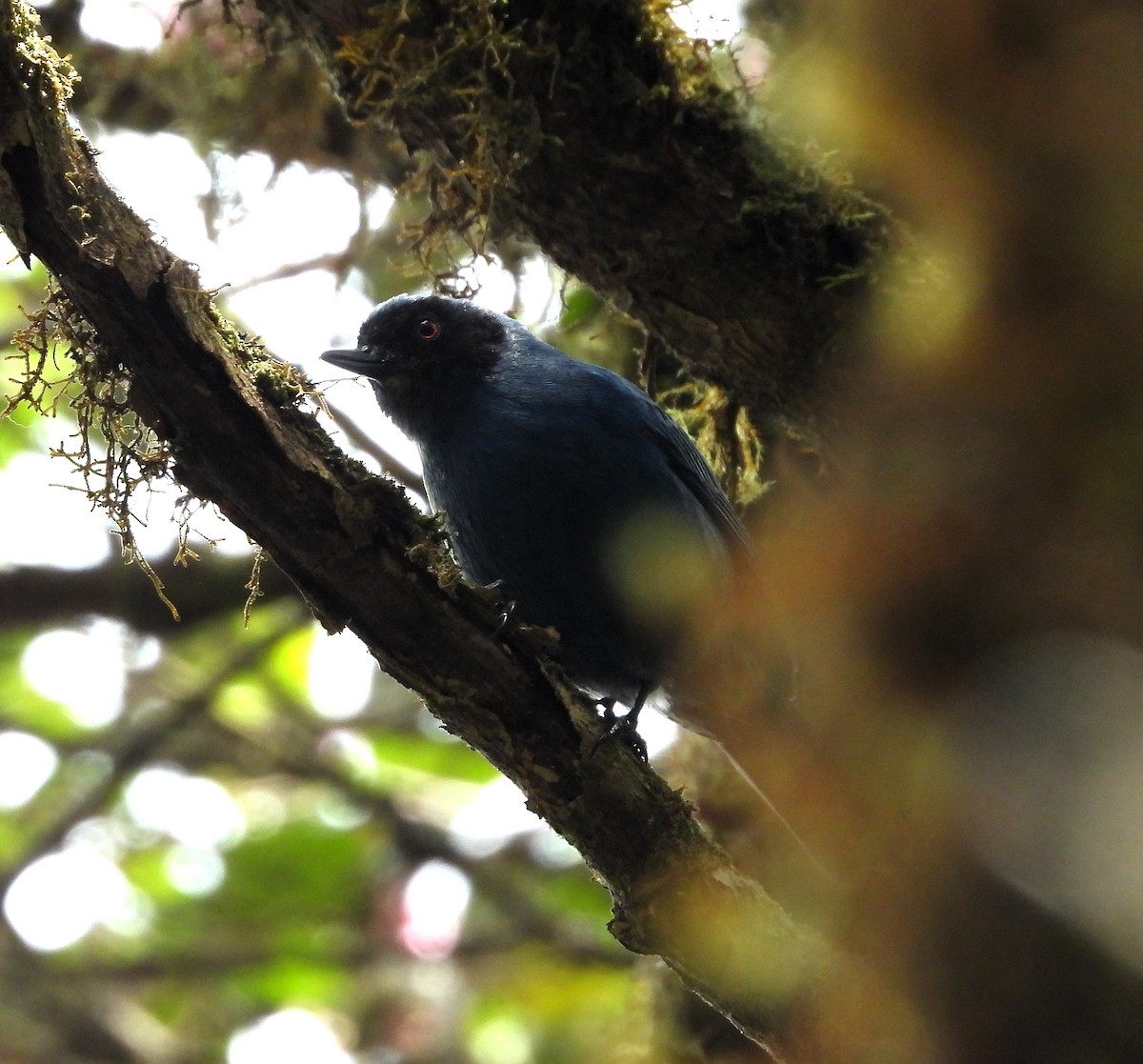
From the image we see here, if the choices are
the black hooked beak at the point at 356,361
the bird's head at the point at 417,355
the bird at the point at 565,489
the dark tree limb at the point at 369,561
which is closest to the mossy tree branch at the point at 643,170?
the bird at the point at 565,489

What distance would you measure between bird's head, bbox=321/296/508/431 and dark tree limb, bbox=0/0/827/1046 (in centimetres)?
171

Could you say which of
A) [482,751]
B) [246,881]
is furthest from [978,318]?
[246,881]

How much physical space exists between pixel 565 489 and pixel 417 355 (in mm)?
848

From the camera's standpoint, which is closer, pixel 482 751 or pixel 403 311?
pixel 482 751

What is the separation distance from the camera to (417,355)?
14.9 ft

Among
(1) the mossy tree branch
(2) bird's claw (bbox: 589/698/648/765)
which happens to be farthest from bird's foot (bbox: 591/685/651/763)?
(1) the mossy tree branch

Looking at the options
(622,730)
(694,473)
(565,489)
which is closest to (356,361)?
(565,489)

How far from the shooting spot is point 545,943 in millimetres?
6133

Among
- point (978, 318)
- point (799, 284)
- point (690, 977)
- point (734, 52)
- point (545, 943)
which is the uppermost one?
point (734, 52)

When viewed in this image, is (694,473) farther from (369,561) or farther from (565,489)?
(369,561)

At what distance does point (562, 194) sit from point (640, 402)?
0.92 meters

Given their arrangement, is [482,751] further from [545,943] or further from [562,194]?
[545,943]

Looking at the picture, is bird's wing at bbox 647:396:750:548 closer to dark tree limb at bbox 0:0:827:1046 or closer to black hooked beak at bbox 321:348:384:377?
black hooked beak at bbox 321:348:384:377

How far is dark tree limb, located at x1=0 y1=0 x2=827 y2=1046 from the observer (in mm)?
2572
